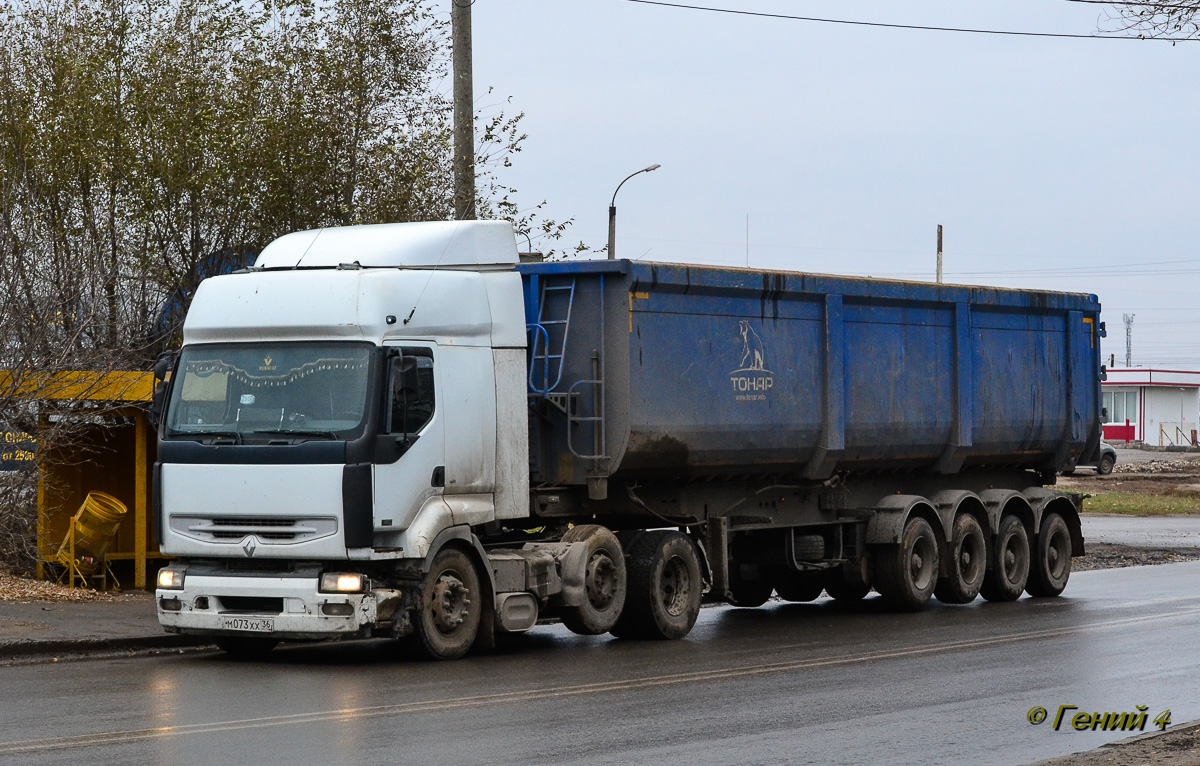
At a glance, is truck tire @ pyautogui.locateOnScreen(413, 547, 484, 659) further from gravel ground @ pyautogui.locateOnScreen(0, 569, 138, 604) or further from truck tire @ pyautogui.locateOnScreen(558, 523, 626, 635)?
gravel ground @ pyautogui.locateOnScreen(0, 569, 138, 604)

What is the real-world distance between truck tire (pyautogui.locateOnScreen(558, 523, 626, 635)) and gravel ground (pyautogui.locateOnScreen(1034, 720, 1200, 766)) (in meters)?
5.50

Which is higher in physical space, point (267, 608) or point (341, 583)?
point (341, 583)

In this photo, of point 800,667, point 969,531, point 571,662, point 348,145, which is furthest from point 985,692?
point 348,145

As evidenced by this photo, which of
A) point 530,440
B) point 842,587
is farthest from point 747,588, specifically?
point 530,440

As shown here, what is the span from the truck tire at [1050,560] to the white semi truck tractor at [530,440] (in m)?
1.42

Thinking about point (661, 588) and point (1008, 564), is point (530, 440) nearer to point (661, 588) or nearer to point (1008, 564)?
point (661, 588)

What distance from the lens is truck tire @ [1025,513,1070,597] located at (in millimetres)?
18906

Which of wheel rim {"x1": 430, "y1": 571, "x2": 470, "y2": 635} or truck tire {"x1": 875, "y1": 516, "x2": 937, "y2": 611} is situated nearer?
wheel rim {"x1": 430, "y1": 571, "x2": 470, "y2": 635}

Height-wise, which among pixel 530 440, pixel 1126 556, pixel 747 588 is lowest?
pixel 1126 556

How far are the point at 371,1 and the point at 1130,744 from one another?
1476 centimetres

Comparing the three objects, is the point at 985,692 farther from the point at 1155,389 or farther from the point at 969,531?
the point at 1155,389

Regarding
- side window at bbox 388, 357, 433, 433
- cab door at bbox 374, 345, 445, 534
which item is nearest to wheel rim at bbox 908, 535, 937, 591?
cab door at bbox 374, 345, 445, 534

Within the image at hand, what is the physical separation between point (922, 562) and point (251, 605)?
7831 millimetres

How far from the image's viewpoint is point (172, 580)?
12398mm
